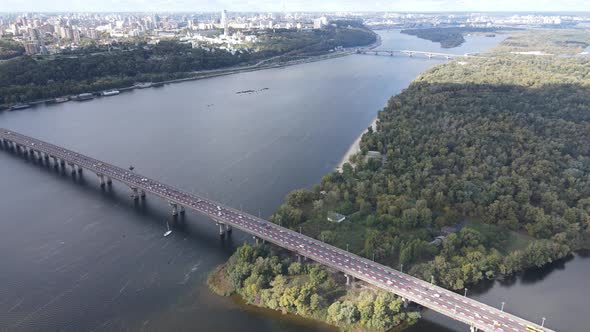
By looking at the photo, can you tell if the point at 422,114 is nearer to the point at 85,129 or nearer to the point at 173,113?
the point at 173,113

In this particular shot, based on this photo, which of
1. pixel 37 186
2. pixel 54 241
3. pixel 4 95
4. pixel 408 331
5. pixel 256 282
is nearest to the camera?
pixel 408 331

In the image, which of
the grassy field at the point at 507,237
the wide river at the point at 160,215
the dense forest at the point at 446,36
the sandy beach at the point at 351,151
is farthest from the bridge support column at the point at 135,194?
the dense forest at the point at 446,36

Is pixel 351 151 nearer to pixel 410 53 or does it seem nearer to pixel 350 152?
pixel 350 152

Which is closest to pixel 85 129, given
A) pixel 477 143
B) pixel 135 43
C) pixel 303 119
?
pixel 303 119

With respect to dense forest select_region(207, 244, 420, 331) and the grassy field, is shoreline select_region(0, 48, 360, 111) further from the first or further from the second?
the grassy field

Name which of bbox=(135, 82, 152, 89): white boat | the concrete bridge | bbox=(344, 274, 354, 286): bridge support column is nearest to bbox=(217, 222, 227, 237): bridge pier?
bbox=(344, 274, 354, 286): bridge support column

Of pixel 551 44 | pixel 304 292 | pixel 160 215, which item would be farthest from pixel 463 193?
pixel 551 44
